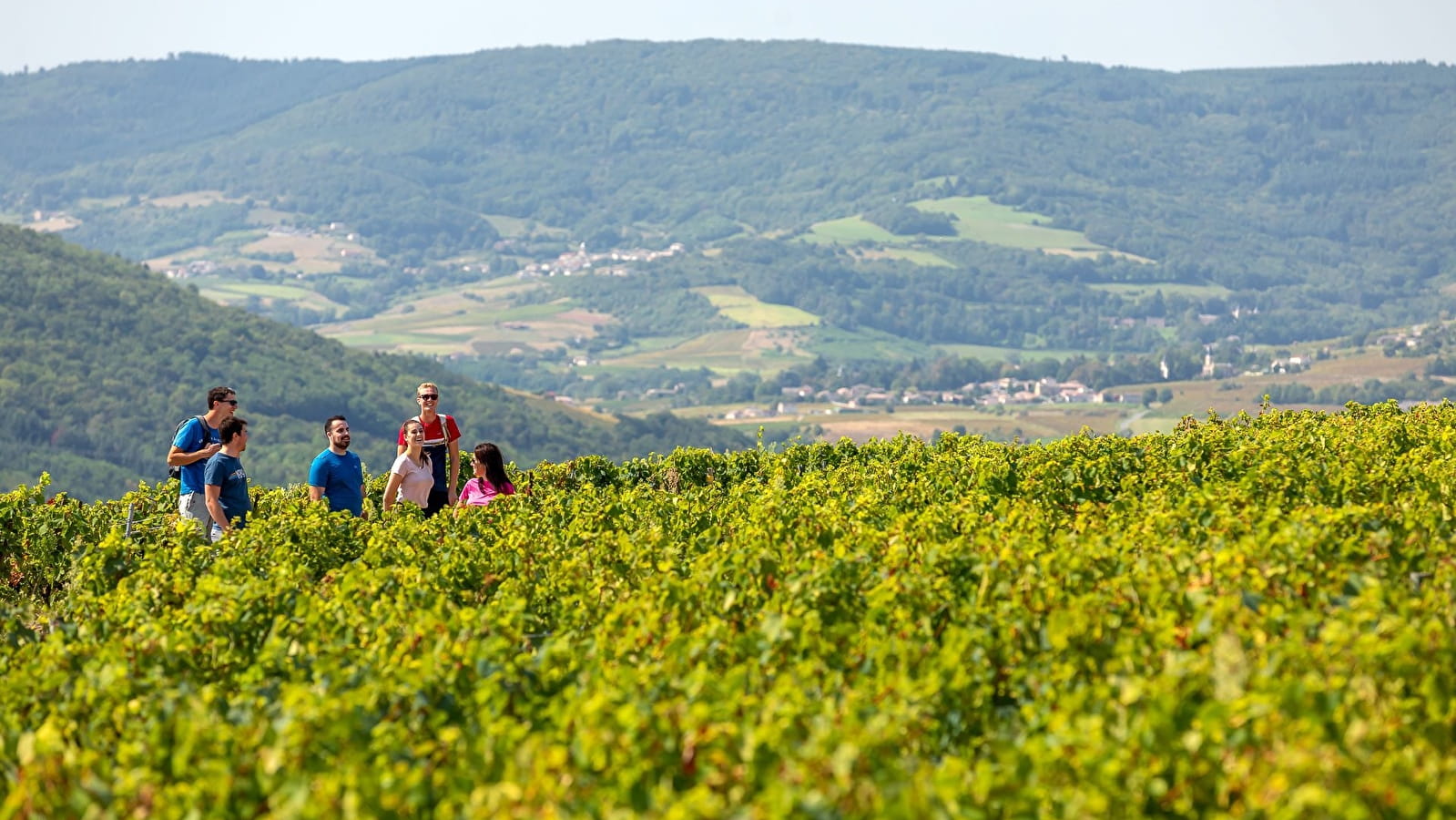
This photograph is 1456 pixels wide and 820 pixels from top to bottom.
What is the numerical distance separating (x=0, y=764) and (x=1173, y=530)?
6582 millimetres

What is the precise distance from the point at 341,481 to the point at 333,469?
134mm

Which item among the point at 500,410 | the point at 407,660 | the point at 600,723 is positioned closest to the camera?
the point at 600,723

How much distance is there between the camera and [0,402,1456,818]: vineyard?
5.51m

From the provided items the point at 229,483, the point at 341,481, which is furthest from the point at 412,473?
the point at 229,483

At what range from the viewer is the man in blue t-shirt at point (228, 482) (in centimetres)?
1311

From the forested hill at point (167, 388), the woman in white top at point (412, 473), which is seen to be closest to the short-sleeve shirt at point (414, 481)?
the woman in white top at point (412, 473)

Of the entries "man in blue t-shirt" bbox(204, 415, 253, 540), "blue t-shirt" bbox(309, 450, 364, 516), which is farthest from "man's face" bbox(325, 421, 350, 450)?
"man in blue t-shirt" bbox(204, 415, 253, 540)

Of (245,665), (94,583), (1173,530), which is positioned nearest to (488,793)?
(245,665)

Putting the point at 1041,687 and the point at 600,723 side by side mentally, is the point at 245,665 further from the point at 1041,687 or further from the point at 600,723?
the point at 1041,687

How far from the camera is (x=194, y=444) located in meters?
13.7

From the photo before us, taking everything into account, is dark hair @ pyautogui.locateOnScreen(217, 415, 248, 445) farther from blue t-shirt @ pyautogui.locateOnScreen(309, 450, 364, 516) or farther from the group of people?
blue t-shirt @ pyautogui.locateOnScreen(309, 450, 364, 516)

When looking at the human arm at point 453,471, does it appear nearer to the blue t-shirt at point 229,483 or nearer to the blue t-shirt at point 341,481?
the blue t-shirt at point 341,481

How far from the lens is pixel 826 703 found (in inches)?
238

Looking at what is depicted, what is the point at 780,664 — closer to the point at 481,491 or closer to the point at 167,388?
the point at 481,491
